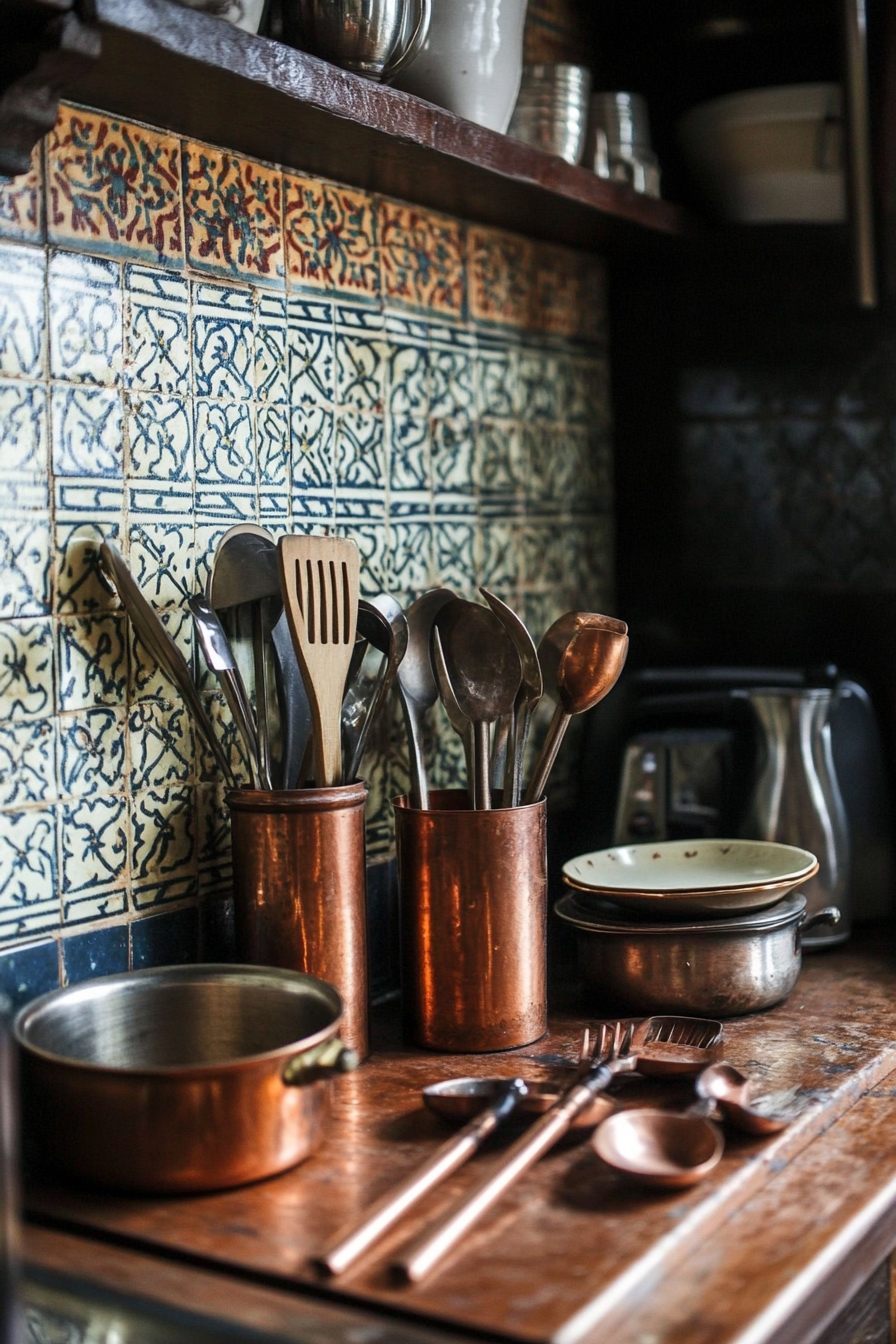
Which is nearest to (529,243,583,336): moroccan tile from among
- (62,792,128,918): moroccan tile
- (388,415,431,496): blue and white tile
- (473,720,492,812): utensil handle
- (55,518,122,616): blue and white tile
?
(388,415,431,496): blue and white tile

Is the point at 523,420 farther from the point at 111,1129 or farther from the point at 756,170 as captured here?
the point at 111,1129

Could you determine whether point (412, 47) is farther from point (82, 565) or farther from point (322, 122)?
point (82, 565)

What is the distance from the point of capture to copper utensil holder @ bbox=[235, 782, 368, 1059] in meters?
1.05

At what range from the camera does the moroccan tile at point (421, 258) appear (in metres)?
1.35

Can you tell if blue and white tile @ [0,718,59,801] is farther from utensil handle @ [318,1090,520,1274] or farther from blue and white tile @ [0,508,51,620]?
utensil handle @ [318,1090,520,1274]

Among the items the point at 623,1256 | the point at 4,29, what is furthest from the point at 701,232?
the point at 623,1256

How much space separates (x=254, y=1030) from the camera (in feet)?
3.31

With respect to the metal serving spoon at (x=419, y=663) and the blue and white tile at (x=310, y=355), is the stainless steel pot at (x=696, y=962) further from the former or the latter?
the blue and white tile at (x=310, y=355)

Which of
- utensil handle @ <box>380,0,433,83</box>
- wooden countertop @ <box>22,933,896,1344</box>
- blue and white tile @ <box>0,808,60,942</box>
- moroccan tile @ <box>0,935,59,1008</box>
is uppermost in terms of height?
utensil handle @ <box>380,0,433,83</box>

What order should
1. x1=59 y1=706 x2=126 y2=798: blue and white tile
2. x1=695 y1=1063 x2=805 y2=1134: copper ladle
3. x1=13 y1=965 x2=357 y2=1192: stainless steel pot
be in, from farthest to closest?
x1=59 y1=706 x2=126 y2=798: blue and white tile, x1=695 y1=1063 x2=805 y2=1134: copper ladle, x1=13 y1=965 x2=357 y2=1192: stainless steel pot

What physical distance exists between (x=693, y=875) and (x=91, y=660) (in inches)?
23.0

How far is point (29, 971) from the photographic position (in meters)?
1.00

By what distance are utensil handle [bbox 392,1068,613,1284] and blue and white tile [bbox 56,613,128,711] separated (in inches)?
17.5

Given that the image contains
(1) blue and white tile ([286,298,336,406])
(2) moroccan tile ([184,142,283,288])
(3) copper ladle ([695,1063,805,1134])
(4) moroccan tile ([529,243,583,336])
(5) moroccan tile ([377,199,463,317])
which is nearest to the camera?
(3) copper ladle ([695,1063,805,1134])
